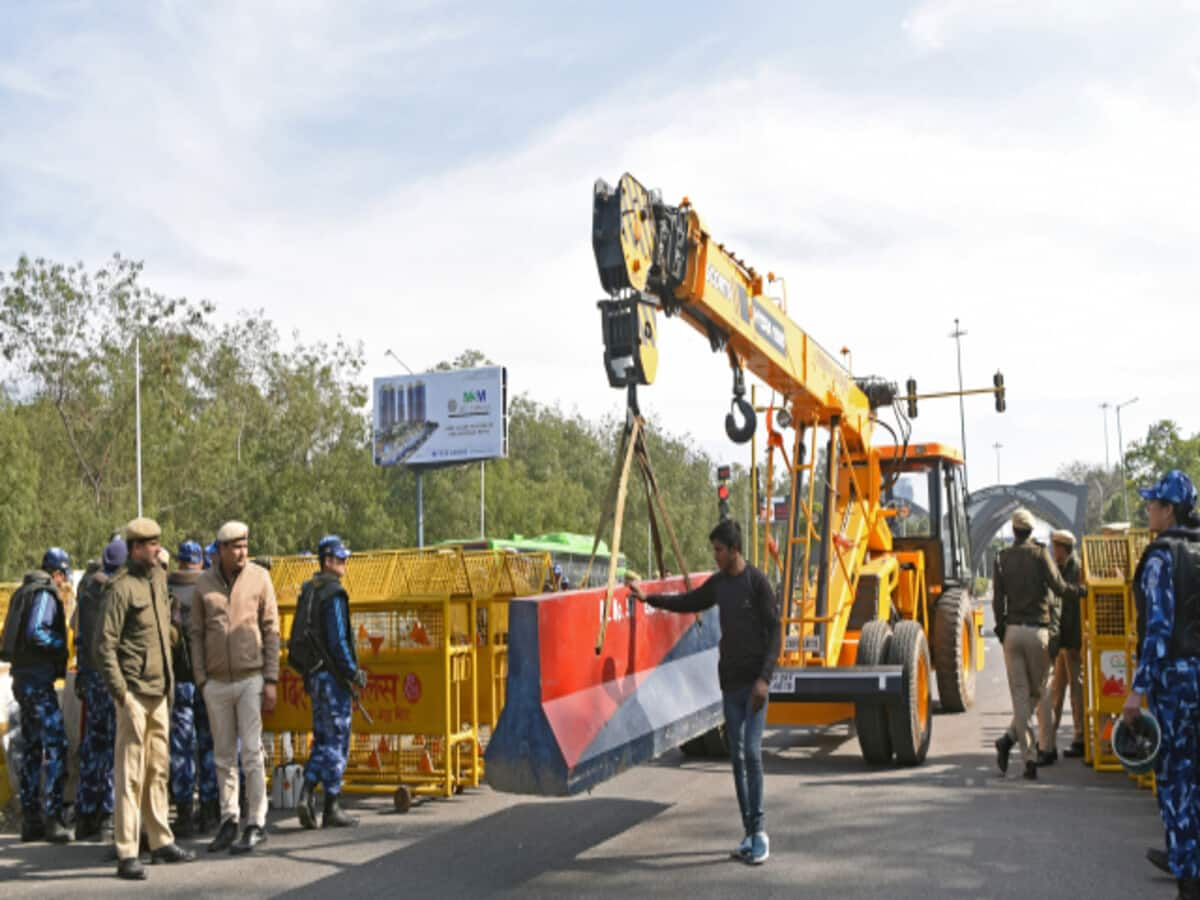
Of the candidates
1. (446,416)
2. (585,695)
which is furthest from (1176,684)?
(446,416)

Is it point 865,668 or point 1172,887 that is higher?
point 865,668

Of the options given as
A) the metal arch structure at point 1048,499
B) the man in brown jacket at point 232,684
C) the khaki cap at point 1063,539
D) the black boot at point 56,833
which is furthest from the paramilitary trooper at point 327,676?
the metal arch structure at point 1048,499

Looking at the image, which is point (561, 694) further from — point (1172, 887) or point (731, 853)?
point (1172, 887)

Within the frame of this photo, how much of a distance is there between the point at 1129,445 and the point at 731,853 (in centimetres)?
6817

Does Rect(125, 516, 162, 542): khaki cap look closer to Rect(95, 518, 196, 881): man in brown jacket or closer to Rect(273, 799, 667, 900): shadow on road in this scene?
Rect(95, 518, 196, 881): man in brown jacket

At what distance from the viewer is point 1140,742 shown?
606 centimetres

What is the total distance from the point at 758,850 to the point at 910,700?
144 inches

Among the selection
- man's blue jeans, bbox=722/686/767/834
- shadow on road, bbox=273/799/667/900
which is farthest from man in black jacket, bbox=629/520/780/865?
shadow on road, bbox=273/799/667/900

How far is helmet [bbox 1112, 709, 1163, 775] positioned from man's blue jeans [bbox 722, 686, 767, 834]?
1.92m

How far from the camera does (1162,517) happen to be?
6.27 m

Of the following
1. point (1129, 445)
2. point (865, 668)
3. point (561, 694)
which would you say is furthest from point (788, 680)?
point (1129, 445)

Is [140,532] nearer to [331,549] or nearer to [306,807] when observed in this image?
[331,549]

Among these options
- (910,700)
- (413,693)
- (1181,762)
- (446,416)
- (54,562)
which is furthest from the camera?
(446,416)

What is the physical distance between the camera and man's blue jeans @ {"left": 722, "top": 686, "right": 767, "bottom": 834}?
7.08 metres
